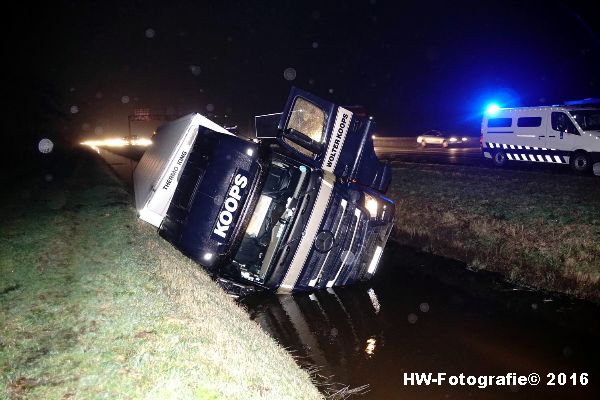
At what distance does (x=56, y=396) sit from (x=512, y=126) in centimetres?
1574

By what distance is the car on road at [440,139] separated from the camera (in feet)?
82.6

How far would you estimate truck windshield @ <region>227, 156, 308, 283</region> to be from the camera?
6297 mm

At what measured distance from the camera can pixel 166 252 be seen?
23.6 feet

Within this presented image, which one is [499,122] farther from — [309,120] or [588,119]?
[309,120]

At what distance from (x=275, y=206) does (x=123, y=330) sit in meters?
3.22

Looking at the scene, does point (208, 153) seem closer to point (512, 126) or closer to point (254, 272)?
point (254, 272)

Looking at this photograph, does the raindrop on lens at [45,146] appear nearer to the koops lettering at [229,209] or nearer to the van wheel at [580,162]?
the koops lettering at [229,209]

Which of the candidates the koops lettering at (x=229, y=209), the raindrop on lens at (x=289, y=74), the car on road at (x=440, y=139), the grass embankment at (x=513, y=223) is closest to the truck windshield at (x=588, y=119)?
the grass embankment at (x=513, y=223)

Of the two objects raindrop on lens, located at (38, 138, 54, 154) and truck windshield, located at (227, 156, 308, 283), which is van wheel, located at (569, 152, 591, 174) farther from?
raindrop on lens, located at (38, 138, 54, 154)

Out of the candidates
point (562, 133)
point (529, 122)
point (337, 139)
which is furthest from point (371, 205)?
point (529, 122)

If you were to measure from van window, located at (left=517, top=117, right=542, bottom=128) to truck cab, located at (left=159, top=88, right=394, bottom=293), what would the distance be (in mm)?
9028

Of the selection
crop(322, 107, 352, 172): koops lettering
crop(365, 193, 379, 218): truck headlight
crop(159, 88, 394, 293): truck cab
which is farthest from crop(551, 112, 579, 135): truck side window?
crop(365, 193, 379, 218): truck headlight

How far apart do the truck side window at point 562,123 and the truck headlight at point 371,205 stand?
28.5 ft

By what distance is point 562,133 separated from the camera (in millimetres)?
12914
